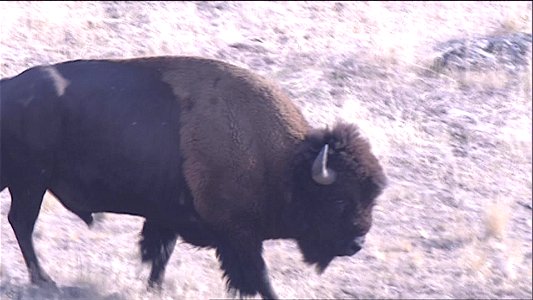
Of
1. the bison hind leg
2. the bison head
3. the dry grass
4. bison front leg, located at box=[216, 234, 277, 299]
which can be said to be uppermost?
the bison head

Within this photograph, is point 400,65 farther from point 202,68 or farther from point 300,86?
point 202,68

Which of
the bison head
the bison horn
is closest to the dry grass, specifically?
the bison head

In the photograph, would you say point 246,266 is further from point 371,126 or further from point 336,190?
point 371,126

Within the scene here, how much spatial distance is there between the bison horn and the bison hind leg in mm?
1095

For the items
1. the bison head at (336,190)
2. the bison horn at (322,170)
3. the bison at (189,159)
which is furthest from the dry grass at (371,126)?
the bison horn at (322,170)

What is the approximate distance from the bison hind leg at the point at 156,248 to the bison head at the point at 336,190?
887 mm

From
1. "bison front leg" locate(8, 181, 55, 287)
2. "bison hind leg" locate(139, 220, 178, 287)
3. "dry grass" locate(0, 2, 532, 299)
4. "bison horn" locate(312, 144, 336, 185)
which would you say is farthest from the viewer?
"dry grass" locate(0, 2, 532, 299)

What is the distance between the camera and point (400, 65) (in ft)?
46.3

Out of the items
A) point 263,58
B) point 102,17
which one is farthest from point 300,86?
point 102,17

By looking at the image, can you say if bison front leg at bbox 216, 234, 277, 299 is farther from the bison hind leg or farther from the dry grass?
the dry grass

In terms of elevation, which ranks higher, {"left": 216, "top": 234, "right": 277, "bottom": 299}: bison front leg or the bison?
the bison

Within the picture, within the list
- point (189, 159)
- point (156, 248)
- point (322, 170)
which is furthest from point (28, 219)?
point (322, 170)

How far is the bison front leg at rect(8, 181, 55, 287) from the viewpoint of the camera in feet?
22.5

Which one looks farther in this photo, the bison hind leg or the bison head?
the bison hind leg
